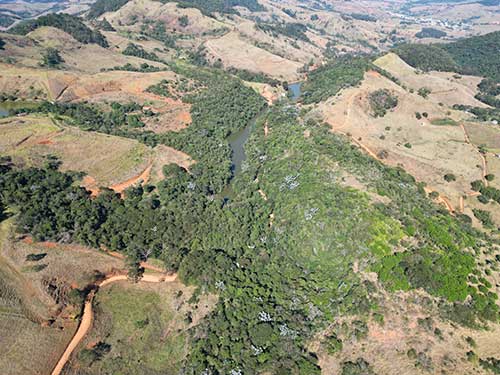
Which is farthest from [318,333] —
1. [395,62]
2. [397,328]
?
[395,62]

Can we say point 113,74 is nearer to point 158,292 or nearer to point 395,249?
point 158,292

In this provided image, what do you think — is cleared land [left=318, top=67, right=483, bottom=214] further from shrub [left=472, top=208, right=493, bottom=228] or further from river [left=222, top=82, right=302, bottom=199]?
river [left=222, top=82, right=302, bottom=199]

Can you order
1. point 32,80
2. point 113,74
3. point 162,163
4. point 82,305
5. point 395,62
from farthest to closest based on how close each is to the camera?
point 395,62
point 113,74
point 32,80
point 162,163
point 82,305

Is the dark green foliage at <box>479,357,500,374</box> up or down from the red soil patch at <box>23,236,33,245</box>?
up

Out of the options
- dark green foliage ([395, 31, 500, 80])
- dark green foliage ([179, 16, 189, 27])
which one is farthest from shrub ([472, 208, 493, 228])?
dark green foliage ([179, 16, 189, 27])

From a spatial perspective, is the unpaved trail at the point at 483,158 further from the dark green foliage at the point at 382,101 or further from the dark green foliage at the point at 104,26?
the dark green foliage at the point at 104,26

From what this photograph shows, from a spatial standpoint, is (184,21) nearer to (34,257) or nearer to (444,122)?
(444,122)
